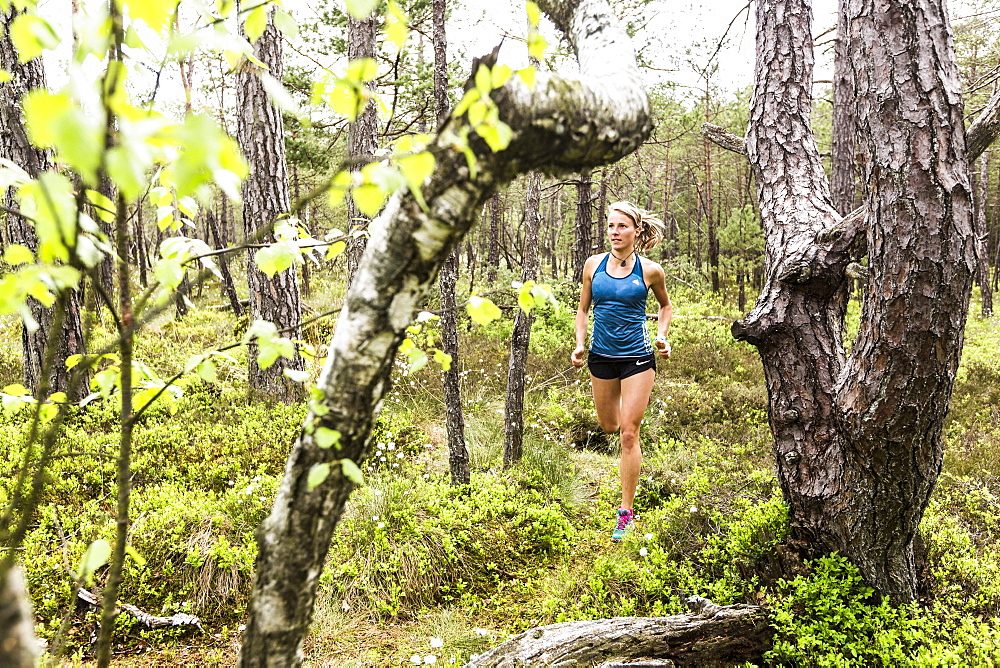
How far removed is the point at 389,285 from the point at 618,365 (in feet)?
10.7

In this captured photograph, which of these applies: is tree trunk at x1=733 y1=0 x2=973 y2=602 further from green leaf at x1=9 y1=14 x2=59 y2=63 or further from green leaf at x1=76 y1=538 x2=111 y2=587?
green leaf at x1=76 y1=538 x2=111 y2=587

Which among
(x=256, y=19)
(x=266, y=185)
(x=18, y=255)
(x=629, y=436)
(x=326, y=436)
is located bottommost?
(x=629, y=436)

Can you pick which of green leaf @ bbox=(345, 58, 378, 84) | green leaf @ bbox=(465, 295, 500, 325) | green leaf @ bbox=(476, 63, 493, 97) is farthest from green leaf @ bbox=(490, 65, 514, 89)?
green leaf @ bbox=(465, 295, 500, 325)

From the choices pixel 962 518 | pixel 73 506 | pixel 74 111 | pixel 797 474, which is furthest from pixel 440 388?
pixel 74 111

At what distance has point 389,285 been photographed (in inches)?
52.3

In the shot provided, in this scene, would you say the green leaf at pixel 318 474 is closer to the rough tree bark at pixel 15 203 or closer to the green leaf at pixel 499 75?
the green leaf at pixel 499 75

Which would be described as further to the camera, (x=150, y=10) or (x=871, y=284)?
(x=871, y=284)

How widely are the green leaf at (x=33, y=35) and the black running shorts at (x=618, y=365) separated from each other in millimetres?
3744

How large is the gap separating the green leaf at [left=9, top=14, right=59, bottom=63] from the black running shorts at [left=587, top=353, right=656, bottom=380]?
3.74 metres

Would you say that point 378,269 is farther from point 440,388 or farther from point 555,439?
point 440,388

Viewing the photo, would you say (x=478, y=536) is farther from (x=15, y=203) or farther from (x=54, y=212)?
(x=15, y=203)

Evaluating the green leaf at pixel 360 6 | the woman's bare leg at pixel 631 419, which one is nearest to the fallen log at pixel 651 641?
the woman's bare leg at pixel 631 419

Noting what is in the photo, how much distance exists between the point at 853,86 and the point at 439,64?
2.86 m

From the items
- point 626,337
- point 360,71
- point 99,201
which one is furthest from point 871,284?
point 99,201
